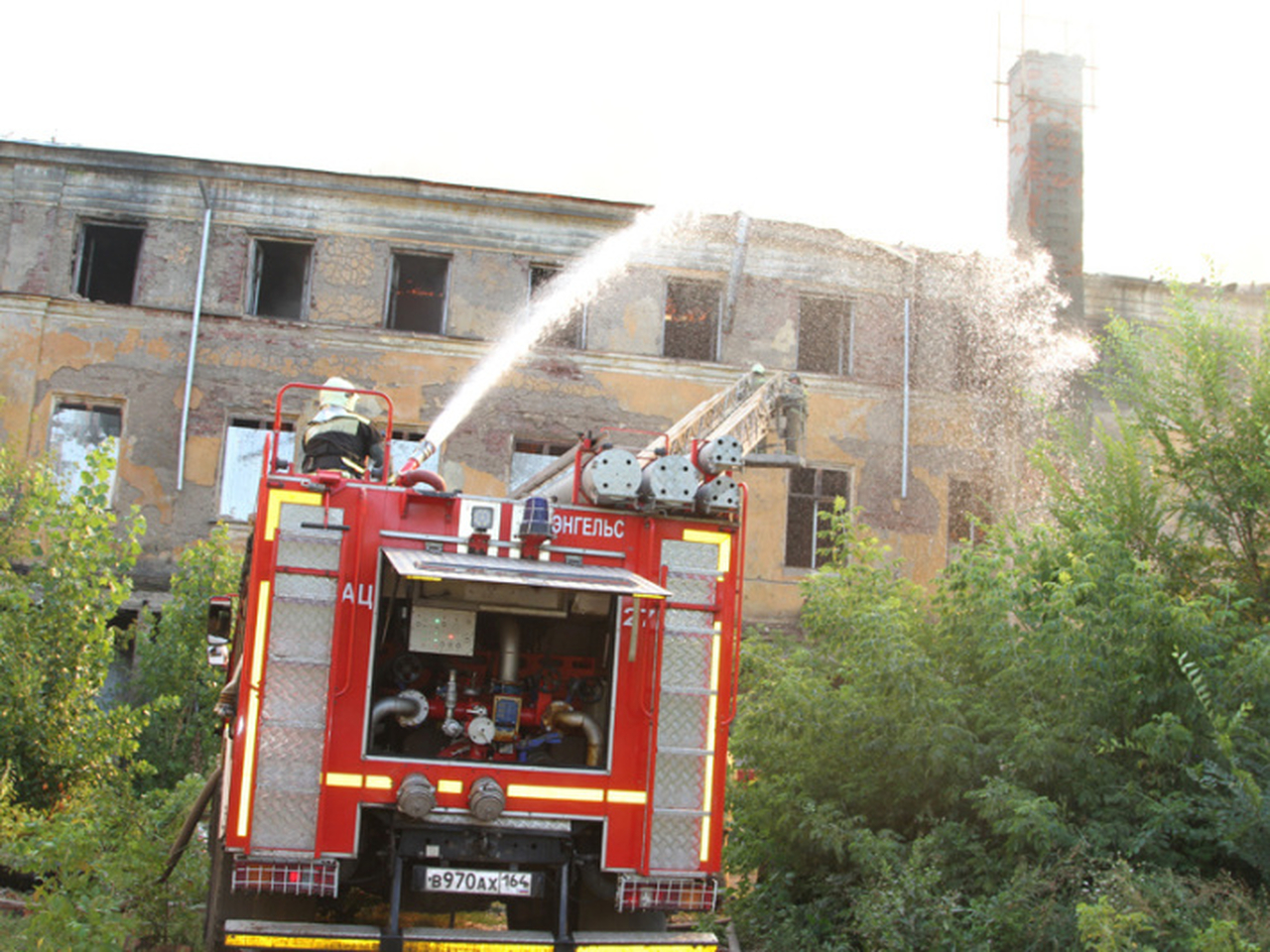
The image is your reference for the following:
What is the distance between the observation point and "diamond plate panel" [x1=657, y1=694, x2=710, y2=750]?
23.5ft

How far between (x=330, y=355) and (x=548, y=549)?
12971 millimetres

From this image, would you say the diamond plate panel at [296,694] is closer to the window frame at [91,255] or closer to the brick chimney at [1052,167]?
the window frame at [91,255]

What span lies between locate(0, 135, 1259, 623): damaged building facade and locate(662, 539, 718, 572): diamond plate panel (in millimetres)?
11262

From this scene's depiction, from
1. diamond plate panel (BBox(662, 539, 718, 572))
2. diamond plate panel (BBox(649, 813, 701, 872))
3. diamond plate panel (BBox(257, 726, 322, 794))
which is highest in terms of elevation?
diamond plate panel (BBox(662, 539, 718, 572))

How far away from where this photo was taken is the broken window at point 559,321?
1981cm

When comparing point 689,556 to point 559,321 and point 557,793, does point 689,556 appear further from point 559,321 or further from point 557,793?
point 559,321

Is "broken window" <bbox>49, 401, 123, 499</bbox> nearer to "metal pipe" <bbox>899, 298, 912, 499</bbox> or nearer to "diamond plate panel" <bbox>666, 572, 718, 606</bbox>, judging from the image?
"metal pipe" <bbox>899, 298, 912, 499</bbox>

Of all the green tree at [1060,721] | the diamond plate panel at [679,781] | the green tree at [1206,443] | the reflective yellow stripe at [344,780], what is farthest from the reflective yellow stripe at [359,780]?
the green tree at [1206,443]

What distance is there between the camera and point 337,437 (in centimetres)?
837

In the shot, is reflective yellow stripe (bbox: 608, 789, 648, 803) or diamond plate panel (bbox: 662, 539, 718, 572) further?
diamond plate panel (bbox: 662, 539, 718, 572)

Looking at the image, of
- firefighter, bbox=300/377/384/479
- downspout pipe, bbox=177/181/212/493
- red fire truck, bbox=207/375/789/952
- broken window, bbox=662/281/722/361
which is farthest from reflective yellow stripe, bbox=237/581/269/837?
broken window, bbox=662/281/722/361

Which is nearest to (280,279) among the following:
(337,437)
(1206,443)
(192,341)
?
(192,341)

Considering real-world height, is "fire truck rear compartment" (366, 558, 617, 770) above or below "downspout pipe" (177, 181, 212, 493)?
below

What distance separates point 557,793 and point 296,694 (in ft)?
5.02
